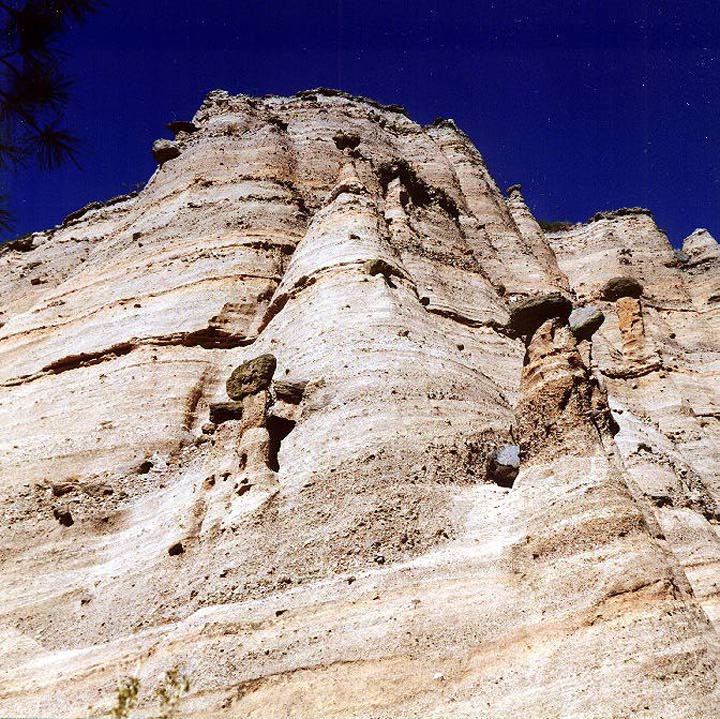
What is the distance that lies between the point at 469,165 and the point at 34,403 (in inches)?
726

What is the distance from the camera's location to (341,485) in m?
6.38

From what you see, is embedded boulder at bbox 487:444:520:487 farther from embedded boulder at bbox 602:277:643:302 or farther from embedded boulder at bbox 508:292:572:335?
embedded boulder at bbox 602:277:643:302

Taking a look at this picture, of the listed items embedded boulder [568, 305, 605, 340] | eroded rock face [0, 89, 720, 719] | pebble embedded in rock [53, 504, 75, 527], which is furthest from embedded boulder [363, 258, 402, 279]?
pebble embedded in rock [53, 504, 75, 527]

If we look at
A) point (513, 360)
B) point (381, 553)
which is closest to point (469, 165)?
point (513, 360)

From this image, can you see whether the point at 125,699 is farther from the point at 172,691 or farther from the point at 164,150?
the point at 164,150

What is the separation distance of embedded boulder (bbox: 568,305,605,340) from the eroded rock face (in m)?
0.04

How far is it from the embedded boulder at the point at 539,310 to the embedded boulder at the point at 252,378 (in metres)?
3.51

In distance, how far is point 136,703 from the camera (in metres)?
4.88

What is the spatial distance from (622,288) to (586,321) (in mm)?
10642

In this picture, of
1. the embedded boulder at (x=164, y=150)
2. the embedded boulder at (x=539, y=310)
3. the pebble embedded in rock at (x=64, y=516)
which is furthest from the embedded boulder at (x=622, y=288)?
the pebble embedded in rock at (x=64, y=516)

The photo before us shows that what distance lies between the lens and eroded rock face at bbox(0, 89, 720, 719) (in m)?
4.66

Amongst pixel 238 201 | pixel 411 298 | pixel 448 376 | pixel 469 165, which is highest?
pixel 469 165

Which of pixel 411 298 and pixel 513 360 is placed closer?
pixel 411 298

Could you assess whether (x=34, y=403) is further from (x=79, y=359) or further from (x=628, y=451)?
(x=628, y=451)
